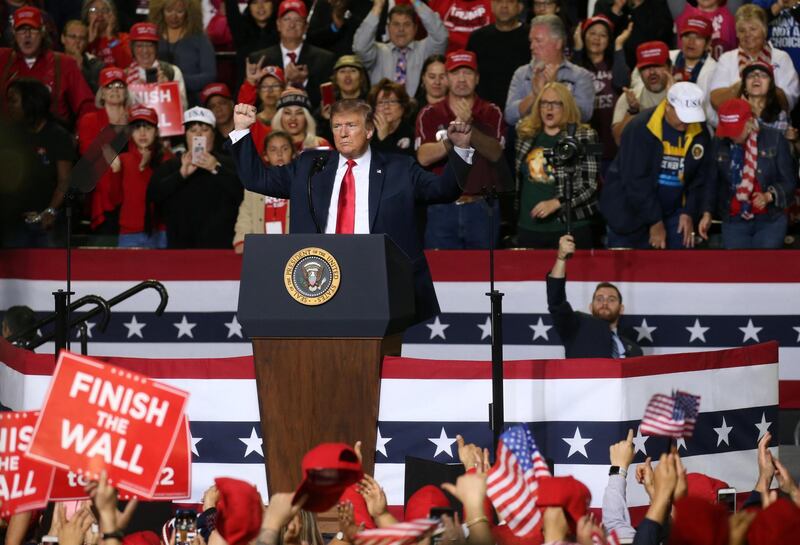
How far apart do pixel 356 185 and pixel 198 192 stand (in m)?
4.47

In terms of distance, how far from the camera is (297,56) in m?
12.7

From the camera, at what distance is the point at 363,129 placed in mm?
7145

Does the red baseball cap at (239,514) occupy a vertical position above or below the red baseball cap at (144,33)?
below

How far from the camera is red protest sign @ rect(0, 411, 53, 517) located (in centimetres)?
548

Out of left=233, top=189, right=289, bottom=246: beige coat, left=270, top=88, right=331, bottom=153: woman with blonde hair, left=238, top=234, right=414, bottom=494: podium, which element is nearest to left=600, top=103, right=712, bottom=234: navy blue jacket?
left=270, top=88, right=331, bottom=153: woman with blonde hair

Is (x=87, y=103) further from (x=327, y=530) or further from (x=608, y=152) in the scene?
(x=327, y=530)

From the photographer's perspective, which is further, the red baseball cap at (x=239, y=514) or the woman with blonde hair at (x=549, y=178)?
the woman with blonde hair at (x=549, y=178)

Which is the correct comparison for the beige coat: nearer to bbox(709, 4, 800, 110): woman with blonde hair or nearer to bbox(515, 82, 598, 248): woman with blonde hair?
bbox(515, 82, 598, 248): woman with blonde hair

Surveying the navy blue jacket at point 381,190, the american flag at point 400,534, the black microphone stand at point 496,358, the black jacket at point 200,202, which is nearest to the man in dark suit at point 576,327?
the black microphone stand at point 496,358

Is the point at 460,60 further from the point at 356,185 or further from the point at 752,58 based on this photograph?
the point at 356,185

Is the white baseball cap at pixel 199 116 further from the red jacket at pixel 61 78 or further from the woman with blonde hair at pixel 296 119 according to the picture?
the red jacket at pixel 61 78

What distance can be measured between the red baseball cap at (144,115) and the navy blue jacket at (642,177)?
10.7ft

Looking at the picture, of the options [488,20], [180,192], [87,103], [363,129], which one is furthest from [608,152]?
[363,129]

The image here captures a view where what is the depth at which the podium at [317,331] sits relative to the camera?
6422mm
